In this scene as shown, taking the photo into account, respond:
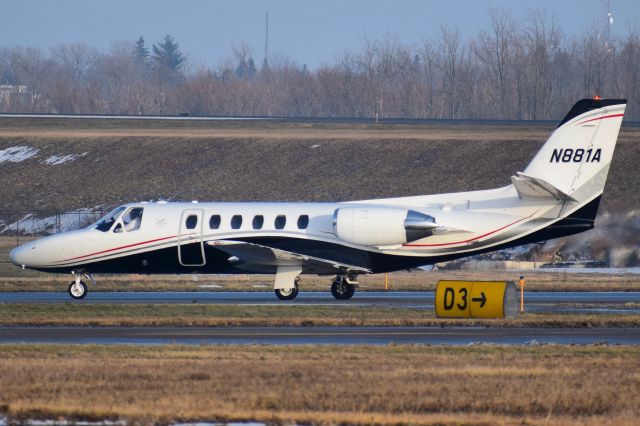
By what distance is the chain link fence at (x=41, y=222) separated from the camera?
62.5m

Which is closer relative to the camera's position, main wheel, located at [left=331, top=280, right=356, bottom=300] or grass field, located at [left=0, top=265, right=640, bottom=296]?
main wheel, located at [left=331, top=280, right=356, bottom=300]

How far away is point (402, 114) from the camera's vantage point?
4488 inches

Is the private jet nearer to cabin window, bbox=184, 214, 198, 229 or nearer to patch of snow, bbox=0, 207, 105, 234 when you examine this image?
cabin window, bbox=184, 214, 198, 229

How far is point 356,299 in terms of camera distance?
112 feet

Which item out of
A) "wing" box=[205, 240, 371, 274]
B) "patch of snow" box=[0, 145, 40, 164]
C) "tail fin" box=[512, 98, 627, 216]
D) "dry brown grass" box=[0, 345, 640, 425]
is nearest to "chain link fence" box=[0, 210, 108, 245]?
"patch of snow" box=[0, 145, 40, 164]

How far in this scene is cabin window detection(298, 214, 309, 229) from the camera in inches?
1305

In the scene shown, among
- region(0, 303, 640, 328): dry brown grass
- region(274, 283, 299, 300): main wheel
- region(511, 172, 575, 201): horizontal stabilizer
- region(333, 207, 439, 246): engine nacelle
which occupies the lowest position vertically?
region(0, 303, 640, 328): dry brown grass

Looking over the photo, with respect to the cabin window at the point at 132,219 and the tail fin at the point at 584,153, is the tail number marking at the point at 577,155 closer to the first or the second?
the tail fin at the point at 584,153

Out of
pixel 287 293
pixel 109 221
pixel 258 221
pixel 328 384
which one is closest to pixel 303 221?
pixel 258 221

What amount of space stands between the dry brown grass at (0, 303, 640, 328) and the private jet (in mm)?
2888

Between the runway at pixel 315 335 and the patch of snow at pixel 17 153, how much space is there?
180ft

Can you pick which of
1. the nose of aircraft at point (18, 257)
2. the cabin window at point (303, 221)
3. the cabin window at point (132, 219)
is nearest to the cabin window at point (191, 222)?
the cabin window at point (132, 219)

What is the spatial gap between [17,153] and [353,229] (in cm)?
5236

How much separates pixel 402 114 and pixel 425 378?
97.4m
